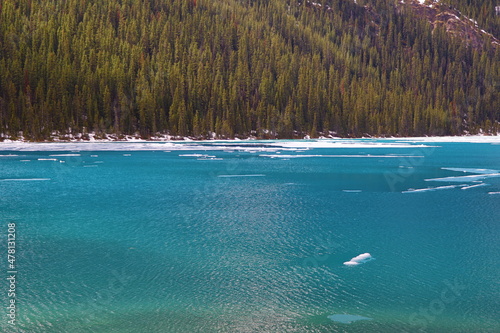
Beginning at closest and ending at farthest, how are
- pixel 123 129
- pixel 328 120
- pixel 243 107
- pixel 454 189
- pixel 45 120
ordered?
1. pixel 454 189
2. pixel 45 120
3. pixel 123 129
4. pixel 243 107
5. pixel 328 120

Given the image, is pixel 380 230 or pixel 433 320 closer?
pixel 433 320

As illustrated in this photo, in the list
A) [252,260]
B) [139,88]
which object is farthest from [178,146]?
[252,260]

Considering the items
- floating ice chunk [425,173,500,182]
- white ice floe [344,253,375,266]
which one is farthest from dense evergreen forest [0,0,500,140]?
white ice floe [344,253,375,266]

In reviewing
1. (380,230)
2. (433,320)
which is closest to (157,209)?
(380,230)

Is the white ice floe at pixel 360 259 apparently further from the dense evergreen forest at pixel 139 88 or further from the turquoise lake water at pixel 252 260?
the dense evergreen forest at pixel 139 88

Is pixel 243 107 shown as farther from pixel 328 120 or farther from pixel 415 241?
pixel 415 241

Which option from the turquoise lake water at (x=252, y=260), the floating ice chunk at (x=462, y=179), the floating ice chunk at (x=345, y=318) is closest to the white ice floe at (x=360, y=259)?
the turquoise lake water at (x=252, y=260)

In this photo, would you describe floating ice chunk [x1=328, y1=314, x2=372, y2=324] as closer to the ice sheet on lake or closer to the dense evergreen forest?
the ice sheet on lake
